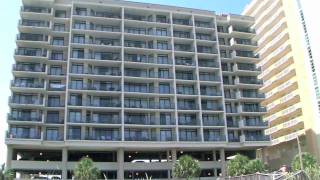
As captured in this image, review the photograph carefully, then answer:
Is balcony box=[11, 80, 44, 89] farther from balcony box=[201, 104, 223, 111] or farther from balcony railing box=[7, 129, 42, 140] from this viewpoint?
balcony box=[201, 104, 223, 111]

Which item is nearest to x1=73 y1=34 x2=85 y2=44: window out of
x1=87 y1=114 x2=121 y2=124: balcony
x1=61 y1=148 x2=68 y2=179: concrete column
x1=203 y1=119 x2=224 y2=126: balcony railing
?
x1=87 y1=114 x2=121 y2=124: balcony

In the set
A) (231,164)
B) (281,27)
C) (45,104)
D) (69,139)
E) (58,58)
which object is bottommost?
(231,164)

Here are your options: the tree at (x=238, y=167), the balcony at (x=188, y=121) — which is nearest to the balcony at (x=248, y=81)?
the balcony at (x=188, y=121)

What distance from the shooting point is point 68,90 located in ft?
257

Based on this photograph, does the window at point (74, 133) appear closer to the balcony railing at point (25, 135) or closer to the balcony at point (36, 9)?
the balcony railing at point (25, 135)

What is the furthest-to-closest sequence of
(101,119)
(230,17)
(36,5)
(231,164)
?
(230,17) < (36,5) < (101,119) < (231,164)

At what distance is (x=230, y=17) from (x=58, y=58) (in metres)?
40.4

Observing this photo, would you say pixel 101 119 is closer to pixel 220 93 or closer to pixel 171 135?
pixel 171 135

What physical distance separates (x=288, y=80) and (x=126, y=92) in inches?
1547

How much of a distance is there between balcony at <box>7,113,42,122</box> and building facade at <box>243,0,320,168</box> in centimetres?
5234

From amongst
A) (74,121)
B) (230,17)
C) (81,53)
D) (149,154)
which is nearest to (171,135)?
(149,154)

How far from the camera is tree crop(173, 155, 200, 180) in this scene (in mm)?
70750

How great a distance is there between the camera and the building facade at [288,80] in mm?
87125

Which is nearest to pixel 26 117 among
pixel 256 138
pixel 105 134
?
pixel 105 134
